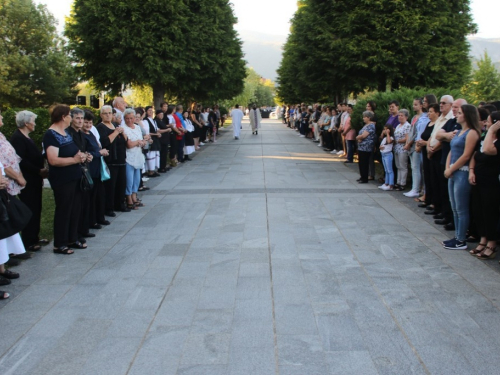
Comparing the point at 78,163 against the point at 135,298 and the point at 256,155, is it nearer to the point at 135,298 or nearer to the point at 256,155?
the point at 135,298

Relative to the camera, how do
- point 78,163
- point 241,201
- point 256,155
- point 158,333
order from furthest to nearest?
point 256,155 < point 241,201 < point 78,163 < point 158,333

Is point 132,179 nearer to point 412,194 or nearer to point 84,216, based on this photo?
point 84,216

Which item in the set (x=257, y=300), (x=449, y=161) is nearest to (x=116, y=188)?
(x=257, y=300)

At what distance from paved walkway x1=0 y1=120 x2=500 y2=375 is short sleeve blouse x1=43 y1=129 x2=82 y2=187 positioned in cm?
101

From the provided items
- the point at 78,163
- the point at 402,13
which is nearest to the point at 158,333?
the point at 78,163

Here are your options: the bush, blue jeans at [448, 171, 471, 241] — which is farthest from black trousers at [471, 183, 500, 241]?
the bush

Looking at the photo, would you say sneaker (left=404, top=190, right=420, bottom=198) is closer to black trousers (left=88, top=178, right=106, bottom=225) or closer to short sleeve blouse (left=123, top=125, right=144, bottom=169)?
short sleeve blouse (left=123, top=125, right=144, bottom=169)

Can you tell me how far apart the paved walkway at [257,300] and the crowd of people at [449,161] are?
0.48 metres

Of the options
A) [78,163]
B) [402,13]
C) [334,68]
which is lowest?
[78,163]

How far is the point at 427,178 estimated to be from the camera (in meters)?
10.3

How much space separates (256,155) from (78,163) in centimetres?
1393

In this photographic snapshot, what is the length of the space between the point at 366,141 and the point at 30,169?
8.32 metres

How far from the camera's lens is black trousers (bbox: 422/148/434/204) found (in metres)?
10.2

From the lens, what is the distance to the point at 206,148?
25.1 metres
